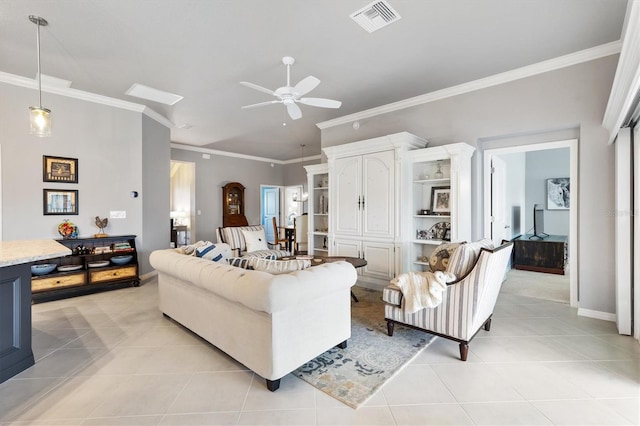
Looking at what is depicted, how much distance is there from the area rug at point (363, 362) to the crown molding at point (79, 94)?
182 inches

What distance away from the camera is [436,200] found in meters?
4.30

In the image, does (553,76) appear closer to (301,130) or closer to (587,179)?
(587,179)

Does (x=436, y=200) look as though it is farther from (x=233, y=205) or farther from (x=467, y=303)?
(x=233, y=205)

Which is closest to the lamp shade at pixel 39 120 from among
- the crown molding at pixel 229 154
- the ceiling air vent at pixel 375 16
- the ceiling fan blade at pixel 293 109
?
the ceiling fan blade at pixel 293 109

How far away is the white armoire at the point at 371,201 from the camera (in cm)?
418

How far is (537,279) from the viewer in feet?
16.5

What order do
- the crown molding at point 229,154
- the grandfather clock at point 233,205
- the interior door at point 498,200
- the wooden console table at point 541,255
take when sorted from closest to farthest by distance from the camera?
the interior door at point 498,200 < the wooden console table at point 541,255 < the crown molding at point 229,154 < the grandfather clock at point 233,205

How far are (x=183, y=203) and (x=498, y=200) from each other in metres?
7.54

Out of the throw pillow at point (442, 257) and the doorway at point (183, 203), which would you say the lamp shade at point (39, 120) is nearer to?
the throw pillow at point (442, 257)

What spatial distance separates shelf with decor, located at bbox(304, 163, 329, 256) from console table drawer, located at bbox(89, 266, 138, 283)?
2.81m

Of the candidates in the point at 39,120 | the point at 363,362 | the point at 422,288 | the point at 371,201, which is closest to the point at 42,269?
the point at 39,120

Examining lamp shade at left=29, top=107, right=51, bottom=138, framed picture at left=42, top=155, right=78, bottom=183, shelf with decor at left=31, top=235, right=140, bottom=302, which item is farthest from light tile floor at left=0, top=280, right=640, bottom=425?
framed picture at left=42, top=155, right=78, bottom=183

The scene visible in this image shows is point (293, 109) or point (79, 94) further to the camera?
point (79, 94)

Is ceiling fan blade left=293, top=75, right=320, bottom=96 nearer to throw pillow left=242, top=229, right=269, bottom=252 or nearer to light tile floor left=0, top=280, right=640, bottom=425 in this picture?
light tile floor left=0, top=280, right=640, bottom=425
